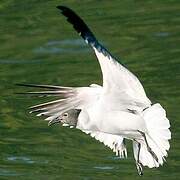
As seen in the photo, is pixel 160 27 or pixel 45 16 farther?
pixel 45 16

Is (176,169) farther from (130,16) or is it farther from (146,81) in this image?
(130,16)

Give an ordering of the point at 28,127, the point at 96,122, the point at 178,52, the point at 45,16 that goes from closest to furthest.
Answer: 1. the point at 96,122
2. the point at 28,127
3. the point at 178,52
4. the point at 45,16

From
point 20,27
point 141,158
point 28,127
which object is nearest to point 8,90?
point 28,127

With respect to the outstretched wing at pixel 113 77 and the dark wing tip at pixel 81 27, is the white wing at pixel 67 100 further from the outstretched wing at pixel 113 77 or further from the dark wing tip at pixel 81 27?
the dark wing tip at pixel 81 27

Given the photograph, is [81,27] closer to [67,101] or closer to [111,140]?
[67,101]

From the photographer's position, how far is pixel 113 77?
8281 mm

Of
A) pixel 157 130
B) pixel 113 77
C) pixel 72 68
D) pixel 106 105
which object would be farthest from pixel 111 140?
pixel 72 68

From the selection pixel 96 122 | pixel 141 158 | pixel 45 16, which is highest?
pixel 96 122

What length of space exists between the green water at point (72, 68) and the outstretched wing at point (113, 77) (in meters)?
2.86

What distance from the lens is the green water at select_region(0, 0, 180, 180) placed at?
11.8 metres

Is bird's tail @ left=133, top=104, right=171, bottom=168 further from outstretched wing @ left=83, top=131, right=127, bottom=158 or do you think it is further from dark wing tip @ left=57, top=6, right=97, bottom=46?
dark wing tip @ left=57, top=6, right=97, bottom=46

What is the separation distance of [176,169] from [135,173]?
40 centimetres

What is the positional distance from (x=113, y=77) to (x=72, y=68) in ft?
23.5

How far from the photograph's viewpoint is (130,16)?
17547mm
